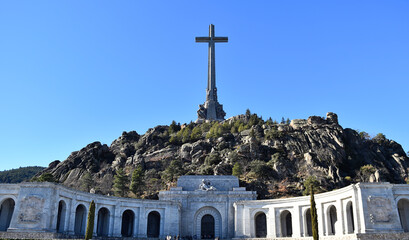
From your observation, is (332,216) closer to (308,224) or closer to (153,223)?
(308,224)

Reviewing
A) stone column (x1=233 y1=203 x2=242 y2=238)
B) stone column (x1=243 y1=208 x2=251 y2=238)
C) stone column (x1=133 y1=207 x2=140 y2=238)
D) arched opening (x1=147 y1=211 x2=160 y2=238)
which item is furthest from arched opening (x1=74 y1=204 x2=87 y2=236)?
stone column (x1=243 y1=208 x2=251 y2=238)

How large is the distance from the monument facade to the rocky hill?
14475mm

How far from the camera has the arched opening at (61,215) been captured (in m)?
43.2

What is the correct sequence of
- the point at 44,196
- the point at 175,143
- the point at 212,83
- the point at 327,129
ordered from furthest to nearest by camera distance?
the point at 212,83
the point at 175,143
the point at 327,129
the point at 44,196

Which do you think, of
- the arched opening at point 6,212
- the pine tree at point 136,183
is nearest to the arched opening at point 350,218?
the arched opening at point 6,212

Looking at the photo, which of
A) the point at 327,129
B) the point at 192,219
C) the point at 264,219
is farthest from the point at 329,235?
the point at 327,129

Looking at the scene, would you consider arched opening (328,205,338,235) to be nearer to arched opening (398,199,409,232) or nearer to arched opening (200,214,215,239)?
arched opening (398,199,409,232)

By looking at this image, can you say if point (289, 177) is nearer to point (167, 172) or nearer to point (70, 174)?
point (167, 172)

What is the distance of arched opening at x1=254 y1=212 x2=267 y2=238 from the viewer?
55.0 meters

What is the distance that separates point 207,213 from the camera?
57.3 metres

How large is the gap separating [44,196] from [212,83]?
281ft

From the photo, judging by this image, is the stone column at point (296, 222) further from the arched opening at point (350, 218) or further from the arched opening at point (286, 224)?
the arched opening at point (350, 218)

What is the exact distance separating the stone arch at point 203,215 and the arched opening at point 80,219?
690 inches

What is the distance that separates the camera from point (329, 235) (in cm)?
4494
